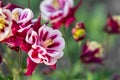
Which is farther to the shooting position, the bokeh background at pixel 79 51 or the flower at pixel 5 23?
the bokeh background at pixel 79 51

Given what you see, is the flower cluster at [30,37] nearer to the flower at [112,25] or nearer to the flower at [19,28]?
the flower at [19,28]

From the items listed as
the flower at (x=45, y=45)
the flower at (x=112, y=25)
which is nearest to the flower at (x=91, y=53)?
the flower at (x=112, y=25)

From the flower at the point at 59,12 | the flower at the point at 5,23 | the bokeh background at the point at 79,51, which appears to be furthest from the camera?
the bokeh background at the point at 79,51

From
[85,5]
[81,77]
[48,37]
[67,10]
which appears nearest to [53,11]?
[67,10]

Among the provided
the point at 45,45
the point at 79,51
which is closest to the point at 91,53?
the point at 79,51

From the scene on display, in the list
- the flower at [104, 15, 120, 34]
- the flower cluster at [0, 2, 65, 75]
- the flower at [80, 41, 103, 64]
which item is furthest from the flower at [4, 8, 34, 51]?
the flower at [104, 15, 120, 34]

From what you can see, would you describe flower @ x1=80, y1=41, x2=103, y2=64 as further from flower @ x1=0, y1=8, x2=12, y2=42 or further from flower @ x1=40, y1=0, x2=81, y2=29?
flower @ x1=0, y1=8, x2=12, y2=42

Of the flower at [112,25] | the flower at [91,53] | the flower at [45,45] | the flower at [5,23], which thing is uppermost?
the flower at [5,23]

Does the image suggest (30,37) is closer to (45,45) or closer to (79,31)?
(45,45)
